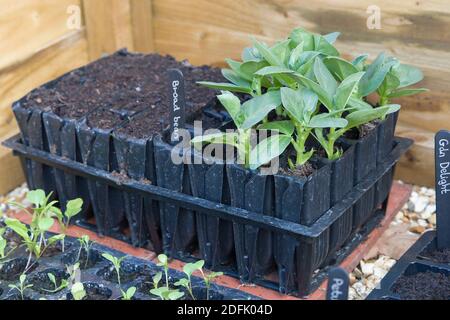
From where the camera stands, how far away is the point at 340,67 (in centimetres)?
188

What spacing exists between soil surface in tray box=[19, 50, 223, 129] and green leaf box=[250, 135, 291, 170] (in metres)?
0.39

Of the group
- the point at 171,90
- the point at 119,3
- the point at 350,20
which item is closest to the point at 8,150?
the point at 119,3

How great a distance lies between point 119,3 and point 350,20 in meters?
0.88

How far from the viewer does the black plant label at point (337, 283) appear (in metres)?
1.36

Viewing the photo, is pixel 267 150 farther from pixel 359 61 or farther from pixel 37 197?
pixel 37 197

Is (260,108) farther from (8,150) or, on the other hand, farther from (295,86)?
(8,150)

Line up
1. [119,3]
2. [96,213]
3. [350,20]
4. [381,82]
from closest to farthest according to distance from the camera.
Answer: [381,82]
[96,213]
[350,20]
[119,3]

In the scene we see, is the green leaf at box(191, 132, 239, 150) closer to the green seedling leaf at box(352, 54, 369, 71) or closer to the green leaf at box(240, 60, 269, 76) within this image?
the green leaf at box(240, 60, 269, 76)

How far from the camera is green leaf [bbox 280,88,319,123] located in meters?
1.74

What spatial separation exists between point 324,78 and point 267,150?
0.23 m

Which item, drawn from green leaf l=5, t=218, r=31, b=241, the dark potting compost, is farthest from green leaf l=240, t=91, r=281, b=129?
green leaf l=5, t=218, r=31, b=241

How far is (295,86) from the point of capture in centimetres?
192

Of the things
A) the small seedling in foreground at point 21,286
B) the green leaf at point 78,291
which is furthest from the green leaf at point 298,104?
the small seedling in foreground at point 21,286

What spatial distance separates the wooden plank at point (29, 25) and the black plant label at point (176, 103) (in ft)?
2.53
